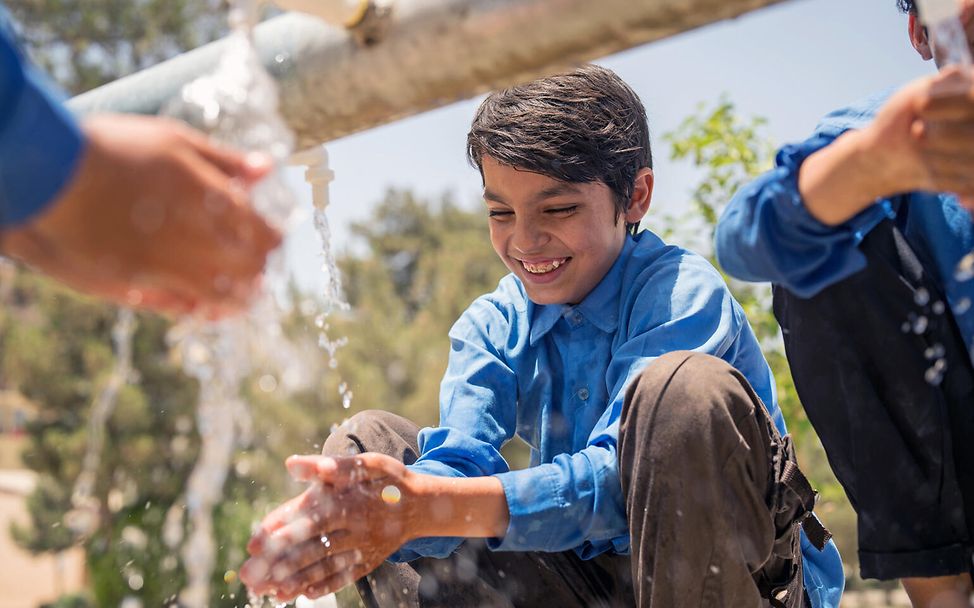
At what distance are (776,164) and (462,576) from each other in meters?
0.93

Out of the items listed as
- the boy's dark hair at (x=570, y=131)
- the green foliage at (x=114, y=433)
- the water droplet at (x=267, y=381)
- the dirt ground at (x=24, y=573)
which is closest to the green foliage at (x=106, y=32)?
the green foliage at (x=114, y=433)

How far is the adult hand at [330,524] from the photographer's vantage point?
63.7 inches

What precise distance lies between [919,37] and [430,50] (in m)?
0.87

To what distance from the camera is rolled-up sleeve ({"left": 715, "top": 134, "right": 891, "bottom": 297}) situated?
4.33 ft

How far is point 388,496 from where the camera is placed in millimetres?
1629

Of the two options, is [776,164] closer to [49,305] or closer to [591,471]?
[591,471]

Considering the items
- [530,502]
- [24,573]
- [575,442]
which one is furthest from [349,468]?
[24,573]

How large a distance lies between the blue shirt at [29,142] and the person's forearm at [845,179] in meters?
0.82

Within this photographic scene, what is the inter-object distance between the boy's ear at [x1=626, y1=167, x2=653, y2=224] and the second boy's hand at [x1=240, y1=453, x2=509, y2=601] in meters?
0.85

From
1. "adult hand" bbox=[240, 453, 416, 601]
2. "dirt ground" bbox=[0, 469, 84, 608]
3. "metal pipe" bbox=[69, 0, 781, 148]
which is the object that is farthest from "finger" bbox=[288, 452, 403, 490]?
"dirt ground" bbox=[0, 469, 84, 608]

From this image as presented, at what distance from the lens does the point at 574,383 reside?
2.04 m

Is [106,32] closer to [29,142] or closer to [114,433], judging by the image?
[114,433]

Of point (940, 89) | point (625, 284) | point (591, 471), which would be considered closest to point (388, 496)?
point (591, 471)

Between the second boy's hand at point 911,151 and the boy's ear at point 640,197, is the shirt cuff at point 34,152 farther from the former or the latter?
the boy's ear at point 640,197
